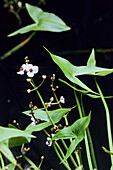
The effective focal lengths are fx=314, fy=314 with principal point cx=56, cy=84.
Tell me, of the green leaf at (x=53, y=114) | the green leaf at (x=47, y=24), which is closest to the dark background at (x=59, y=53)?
the green leaf at (x=47, y=24)

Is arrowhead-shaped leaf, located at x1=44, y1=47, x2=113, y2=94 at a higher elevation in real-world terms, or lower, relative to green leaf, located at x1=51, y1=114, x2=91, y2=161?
higher

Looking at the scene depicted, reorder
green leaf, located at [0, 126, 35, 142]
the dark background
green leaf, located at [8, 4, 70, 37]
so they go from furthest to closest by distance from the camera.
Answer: the dark background < green leaf, located at [8, 4, 70, 37] < green leaf, located at [0, 126, 35, 142]

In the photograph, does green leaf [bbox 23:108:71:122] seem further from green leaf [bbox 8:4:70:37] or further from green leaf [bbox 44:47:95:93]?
green leaf [bbox 8:4:70:37]

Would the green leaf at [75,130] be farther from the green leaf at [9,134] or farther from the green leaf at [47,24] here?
the green leaf at [47,24]

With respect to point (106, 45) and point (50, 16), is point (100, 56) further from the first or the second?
point (50, 16)

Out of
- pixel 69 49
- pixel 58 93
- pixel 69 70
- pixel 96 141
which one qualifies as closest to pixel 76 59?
pixel 69 49

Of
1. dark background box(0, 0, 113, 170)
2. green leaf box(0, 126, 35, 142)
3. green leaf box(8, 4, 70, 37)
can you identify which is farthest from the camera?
dark background box(0, 0, 113, 170)

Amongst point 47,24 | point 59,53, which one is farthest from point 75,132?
point 59,53

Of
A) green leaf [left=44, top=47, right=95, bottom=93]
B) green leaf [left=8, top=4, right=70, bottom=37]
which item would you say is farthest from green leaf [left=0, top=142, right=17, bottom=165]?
green leaf [left=8, top=4, right=70, bottom=37]
